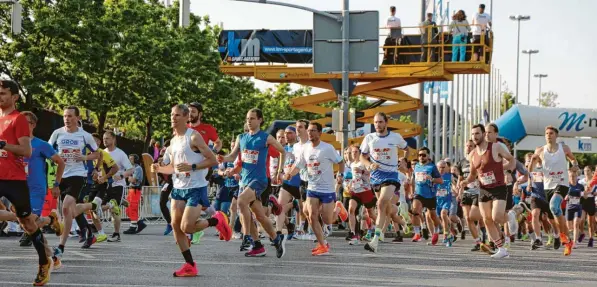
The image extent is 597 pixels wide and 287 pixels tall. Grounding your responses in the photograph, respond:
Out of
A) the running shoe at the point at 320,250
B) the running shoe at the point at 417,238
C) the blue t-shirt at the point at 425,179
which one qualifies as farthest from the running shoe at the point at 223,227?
the running shoe at the point at 417,238

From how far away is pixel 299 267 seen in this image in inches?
559

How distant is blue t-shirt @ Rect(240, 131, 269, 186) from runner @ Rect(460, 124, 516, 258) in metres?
2.94

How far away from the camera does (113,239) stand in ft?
65.0

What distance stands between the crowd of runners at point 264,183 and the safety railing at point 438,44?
1224cm

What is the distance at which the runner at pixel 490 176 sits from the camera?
16.7 metres

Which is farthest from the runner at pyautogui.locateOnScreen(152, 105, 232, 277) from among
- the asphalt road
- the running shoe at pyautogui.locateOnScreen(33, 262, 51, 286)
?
the running shoe at pyautogui.locateOnScreen(33, 262, 51, 286)

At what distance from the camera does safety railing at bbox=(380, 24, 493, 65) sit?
119 feet

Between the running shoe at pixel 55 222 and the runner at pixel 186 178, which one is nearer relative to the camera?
the runner at pixel 186 178

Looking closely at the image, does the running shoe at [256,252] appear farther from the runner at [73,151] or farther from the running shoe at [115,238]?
the running shoe at [115,238]

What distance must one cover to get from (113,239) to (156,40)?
3129 centimetres

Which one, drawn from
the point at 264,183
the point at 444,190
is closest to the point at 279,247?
the point at 264,183

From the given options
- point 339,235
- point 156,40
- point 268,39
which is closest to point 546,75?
point 156,40

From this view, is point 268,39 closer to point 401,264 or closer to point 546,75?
point 401,264

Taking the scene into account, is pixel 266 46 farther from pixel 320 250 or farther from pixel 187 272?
pixel 187 272
